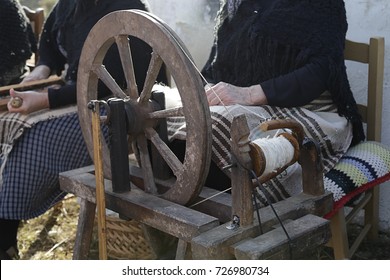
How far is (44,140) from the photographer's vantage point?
2.65m

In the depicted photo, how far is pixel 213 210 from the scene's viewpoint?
1972mm

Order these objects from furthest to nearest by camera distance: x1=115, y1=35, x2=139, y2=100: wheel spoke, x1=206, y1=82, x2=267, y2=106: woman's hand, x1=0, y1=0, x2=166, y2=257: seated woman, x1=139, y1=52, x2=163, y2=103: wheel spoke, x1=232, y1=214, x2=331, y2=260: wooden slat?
x1=0, y1=0, x2=166, y2=257: seated woman → x1=206, y1=82, x2=267, y2=106: woman's hand → x1=115, y1=35, x2=139, y2=100: wheel spoke → x1=139, y1=52, x2=163, y2=103: wheel spoke → x1=232, y1=214, x2=331, y2=260: wooden slat

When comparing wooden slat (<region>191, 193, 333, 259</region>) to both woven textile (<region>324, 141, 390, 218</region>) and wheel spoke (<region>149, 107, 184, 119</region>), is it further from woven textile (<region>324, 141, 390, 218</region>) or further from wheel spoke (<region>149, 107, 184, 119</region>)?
wheel spoke (<region>149, 107, 184, 119</region>)

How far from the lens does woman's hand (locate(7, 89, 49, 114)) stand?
2674 mm

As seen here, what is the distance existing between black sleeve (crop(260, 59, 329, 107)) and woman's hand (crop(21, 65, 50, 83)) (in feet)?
4.39

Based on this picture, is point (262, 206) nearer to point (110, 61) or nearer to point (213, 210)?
point (213, 210)

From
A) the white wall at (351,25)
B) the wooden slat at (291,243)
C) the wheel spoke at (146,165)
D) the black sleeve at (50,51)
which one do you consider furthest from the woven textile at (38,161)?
the wooden slat at (291,243)

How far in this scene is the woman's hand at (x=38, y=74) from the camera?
3.10 metres

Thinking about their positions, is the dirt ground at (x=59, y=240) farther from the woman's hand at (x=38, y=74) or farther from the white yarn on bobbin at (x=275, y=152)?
the white yarn on bobbin at (x=275, y=152)

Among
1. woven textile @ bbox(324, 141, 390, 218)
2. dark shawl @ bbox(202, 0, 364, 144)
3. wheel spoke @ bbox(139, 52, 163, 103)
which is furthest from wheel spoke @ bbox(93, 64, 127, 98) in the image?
woven textile @ bbox(324, 141, 390, 218)

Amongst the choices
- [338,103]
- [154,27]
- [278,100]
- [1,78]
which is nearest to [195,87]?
[154,27]

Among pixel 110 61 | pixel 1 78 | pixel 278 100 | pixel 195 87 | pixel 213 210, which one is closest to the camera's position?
pixel 195 87

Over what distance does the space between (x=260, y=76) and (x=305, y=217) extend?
66cm

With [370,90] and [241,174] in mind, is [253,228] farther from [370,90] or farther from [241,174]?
[370,90]
